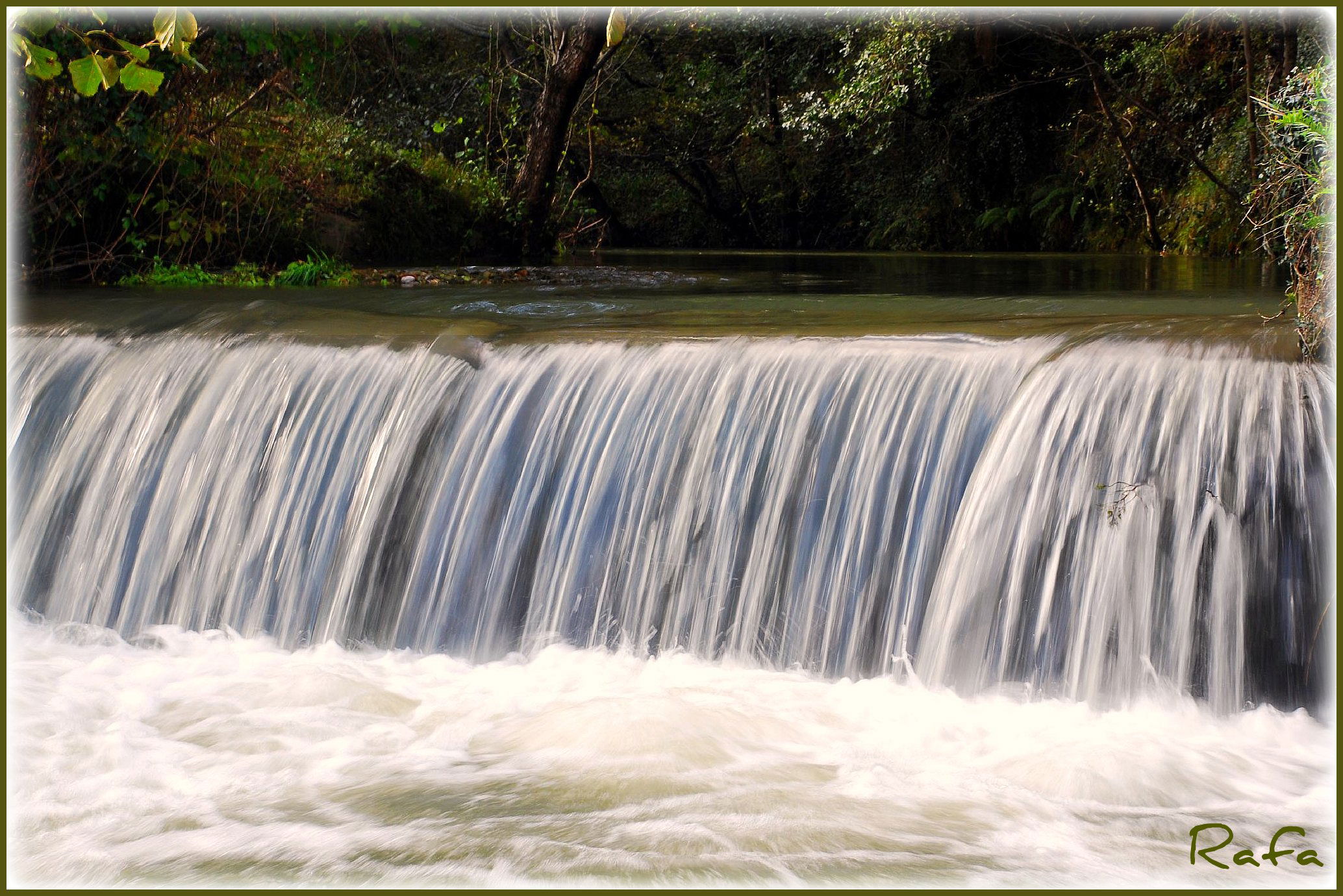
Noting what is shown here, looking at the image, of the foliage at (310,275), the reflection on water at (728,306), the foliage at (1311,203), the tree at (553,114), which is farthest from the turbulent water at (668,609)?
the tree at (553,114)

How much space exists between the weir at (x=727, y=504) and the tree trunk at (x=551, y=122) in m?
8.37

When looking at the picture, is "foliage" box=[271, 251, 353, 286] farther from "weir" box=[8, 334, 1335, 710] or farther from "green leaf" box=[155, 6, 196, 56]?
"green leaf" box=[155, 6, 196, 56]

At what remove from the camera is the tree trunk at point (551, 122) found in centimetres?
1423

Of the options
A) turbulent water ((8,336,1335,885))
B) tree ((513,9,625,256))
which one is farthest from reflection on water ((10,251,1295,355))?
tree ((513,9,625,256))

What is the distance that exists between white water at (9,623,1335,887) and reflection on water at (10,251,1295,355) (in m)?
2.09

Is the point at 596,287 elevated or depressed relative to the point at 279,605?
elevated

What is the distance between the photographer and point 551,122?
578 inches

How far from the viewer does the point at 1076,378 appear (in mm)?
5320

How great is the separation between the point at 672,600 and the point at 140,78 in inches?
106

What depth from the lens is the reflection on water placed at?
6625 mm

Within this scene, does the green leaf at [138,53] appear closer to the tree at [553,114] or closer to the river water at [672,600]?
the river water at [672,600]

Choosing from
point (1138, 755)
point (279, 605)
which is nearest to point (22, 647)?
point (279, 605)

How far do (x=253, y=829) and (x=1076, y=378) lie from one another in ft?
11.6

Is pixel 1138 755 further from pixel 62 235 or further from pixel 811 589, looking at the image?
pixel 62 235
